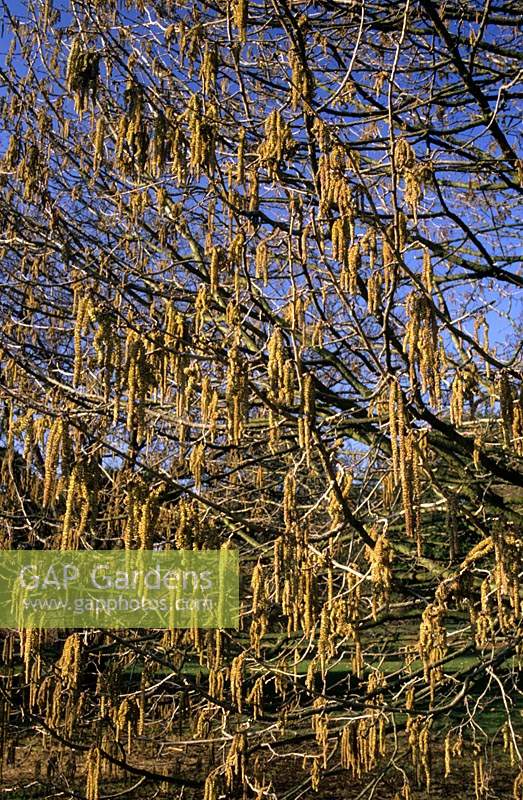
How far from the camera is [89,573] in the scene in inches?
153

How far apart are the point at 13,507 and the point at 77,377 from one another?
89.4 inches

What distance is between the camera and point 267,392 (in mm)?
3777

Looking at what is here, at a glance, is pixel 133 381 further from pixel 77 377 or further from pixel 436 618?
pixel 436 618

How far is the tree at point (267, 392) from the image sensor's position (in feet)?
8.98

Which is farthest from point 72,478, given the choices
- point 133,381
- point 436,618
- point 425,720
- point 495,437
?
point 495,437

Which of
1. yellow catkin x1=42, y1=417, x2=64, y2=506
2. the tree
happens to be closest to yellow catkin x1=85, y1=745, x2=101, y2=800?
the tree

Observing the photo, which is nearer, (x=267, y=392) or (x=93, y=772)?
(x=93, y=772)
